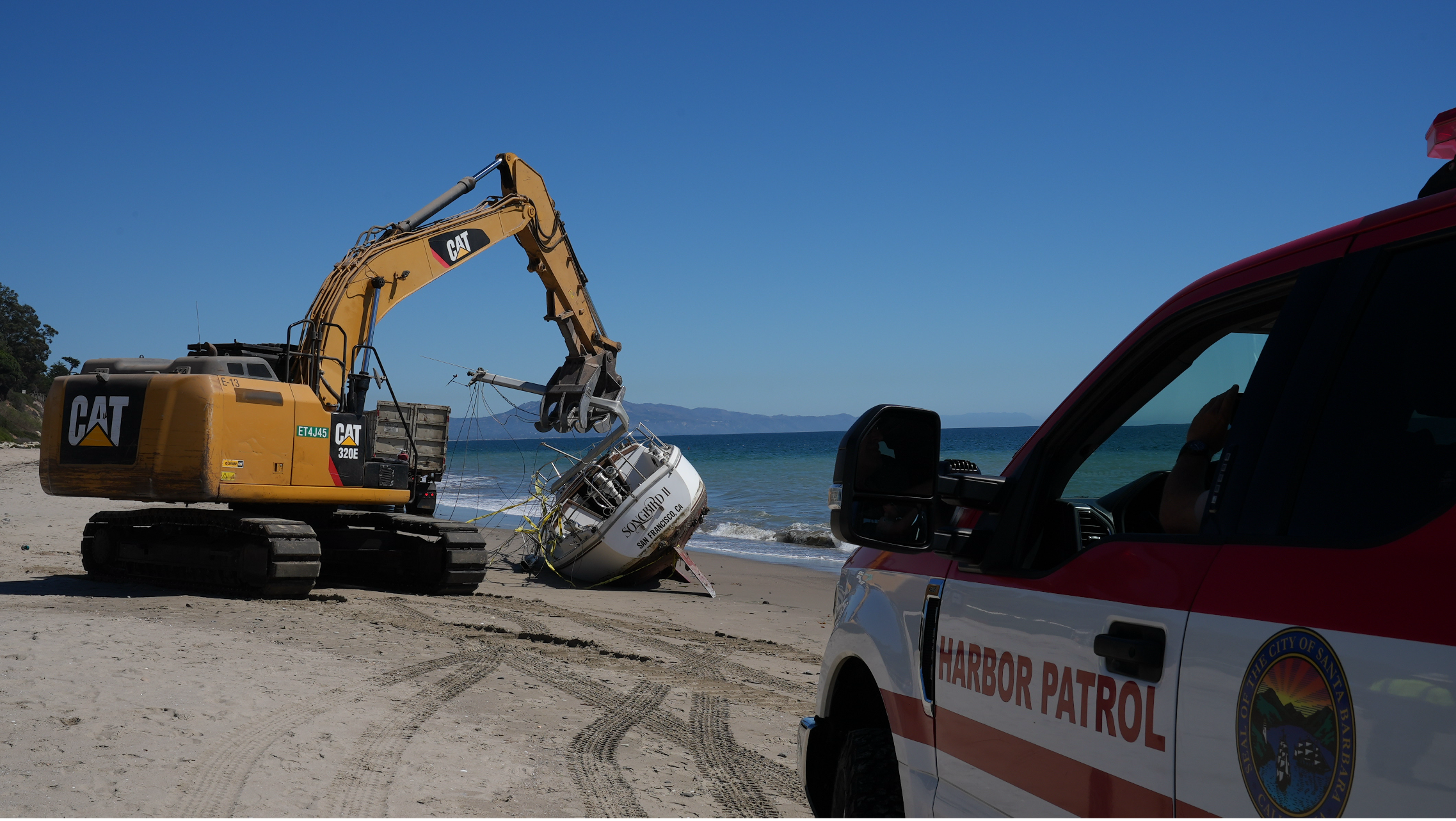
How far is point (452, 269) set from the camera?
12.9m

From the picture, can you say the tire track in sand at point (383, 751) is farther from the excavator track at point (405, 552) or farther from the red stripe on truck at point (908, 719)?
the excavator track at point (405, 552)

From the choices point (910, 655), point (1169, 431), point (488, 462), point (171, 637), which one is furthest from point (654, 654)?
point (488, 462)

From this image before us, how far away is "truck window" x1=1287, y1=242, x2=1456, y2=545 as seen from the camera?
5.25ft

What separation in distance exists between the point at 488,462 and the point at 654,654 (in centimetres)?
6095

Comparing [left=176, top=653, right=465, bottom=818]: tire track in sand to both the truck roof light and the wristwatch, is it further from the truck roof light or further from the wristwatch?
the truck roof light

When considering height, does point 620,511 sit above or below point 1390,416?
below

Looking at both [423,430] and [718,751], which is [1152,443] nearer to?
[718,751]

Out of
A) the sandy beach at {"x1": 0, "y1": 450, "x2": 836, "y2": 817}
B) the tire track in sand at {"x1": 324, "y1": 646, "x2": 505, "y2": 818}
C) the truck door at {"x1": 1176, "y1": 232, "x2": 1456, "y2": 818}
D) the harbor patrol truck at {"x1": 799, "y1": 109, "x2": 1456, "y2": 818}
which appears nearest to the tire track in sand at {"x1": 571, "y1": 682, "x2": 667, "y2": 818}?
the sandy beach at {"x1": 0, "y1": 450, "x2": 836, "y2": 817}

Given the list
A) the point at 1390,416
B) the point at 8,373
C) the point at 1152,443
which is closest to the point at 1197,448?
the point at 1152,443

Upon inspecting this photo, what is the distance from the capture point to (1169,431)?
7.97 feet

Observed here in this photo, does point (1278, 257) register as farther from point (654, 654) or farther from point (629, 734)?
point (654, 654)

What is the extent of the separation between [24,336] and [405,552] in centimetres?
7931

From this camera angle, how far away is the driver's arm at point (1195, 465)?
7.09 feet

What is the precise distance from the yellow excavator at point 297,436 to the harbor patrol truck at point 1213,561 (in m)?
9.01
